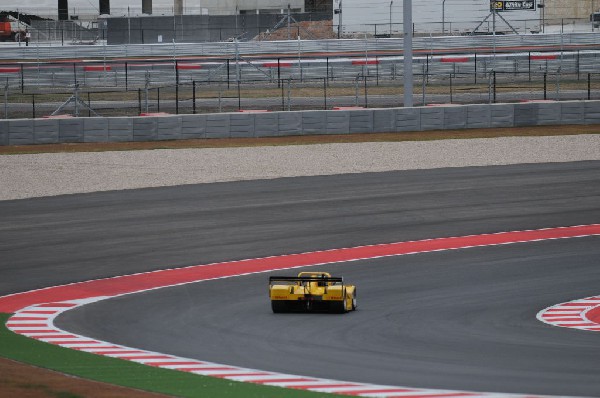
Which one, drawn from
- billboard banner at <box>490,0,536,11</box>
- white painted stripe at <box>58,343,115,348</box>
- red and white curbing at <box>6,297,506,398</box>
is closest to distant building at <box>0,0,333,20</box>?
billboard banner at <box>490,0,536,11</box>

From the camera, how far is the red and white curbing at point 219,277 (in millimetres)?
11555

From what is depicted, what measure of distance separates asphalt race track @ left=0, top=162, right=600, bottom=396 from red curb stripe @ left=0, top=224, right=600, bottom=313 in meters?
0.49

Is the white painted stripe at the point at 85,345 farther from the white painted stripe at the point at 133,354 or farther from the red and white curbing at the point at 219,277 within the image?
the white painted stripe at the point at 133,354

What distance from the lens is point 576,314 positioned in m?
15.9

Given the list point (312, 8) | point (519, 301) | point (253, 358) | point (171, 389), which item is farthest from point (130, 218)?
point (312, 8)

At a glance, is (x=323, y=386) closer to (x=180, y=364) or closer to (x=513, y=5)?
(x=180, y=364)

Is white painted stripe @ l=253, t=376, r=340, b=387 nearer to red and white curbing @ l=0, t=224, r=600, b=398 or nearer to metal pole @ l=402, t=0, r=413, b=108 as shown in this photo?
red and white curbing @ l=0, t=224, r=600, b=398

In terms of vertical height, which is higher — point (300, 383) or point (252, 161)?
point (252, 161)

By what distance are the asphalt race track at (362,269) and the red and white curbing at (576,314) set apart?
268 millimetres

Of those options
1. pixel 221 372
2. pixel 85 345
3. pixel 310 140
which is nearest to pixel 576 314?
pixel 221 372

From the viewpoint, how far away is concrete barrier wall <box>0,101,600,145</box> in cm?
3603

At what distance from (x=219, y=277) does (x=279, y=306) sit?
3.32m

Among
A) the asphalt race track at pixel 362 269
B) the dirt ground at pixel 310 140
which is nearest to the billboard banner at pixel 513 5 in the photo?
the dirt ground at pixel 310 140

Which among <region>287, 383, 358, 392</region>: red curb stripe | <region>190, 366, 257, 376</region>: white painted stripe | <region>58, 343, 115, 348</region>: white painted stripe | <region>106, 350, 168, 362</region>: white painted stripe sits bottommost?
<region>58, 343, 115, 348</region>: white painted stripe
